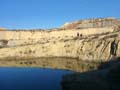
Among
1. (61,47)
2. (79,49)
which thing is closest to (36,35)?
(61,47)

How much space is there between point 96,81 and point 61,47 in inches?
2483

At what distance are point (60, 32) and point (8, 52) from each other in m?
27.8

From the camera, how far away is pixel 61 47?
9175cm

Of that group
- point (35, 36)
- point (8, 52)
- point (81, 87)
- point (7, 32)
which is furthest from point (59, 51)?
point (81, 87)

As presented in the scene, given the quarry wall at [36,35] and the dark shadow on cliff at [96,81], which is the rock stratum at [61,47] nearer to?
the quarry wall at [36,35]

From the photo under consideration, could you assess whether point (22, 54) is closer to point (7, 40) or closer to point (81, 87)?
point (7, 40)

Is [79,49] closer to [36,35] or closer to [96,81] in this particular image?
[36,35]

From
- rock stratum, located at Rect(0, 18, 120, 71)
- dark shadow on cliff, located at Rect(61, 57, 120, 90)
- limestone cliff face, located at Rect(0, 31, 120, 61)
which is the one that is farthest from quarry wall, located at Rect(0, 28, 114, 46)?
dark shadow on cliff, located at Rect(61, 57, 120, 90)

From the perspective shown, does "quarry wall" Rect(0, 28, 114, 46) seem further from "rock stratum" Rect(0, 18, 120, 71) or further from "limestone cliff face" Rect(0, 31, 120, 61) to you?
"limestone cliff face" Rect(0, 31, 120, 61)

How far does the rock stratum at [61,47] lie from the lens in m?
72.2

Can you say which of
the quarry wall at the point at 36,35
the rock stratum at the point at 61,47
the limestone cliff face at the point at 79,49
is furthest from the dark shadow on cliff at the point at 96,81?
the quarry wall at the point at 36,35

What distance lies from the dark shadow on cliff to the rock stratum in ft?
79.3

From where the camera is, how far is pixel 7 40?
404 feet

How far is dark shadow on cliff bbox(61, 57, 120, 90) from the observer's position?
88.0 feet
